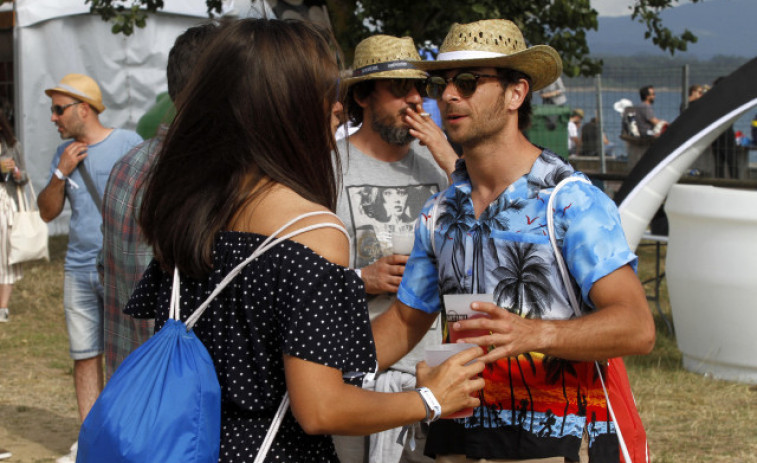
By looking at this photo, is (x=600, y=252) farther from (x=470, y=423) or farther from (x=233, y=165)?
(x=233, y=165)

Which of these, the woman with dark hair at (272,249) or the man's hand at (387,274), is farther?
the man's hand at (387,274)

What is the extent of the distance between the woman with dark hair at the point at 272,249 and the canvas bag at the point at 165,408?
0.14ft

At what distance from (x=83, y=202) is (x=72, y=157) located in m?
0.29

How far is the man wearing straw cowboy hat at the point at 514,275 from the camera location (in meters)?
2.44

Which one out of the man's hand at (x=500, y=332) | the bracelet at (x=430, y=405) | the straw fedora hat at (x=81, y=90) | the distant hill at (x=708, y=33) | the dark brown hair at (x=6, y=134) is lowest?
the distant hill at (x=708, y=33)

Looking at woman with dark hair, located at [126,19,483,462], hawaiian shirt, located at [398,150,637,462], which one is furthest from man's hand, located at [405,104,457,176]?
woman with dark hair, located at [126,19,483,462]

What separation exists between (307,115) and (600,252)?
82 cm

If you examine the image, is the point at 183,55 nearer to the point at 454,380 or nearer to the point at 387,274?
the point at 387,274

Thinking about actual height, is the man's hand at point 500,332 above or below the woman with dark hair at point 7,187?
above

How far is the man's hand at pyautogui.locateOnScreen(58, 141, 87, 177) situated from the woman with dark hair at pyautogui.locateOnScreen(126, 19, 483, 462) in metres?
3.78

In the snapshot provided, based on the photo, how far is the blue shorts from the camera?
573 cm

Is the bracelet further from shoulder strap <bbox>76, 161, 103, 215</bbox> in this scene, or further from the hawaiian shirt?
shoulder strap <bbox>76, 161, 103, 215</bbox>

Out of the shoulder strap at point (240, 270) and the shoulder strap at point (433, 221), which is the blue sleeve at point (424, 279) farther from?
the shoulder strap at point (240, 270)

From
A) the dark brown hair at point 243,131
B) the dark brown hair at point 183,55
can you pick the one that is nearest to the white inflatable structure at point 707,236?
the dark brown hair at point 183,55
